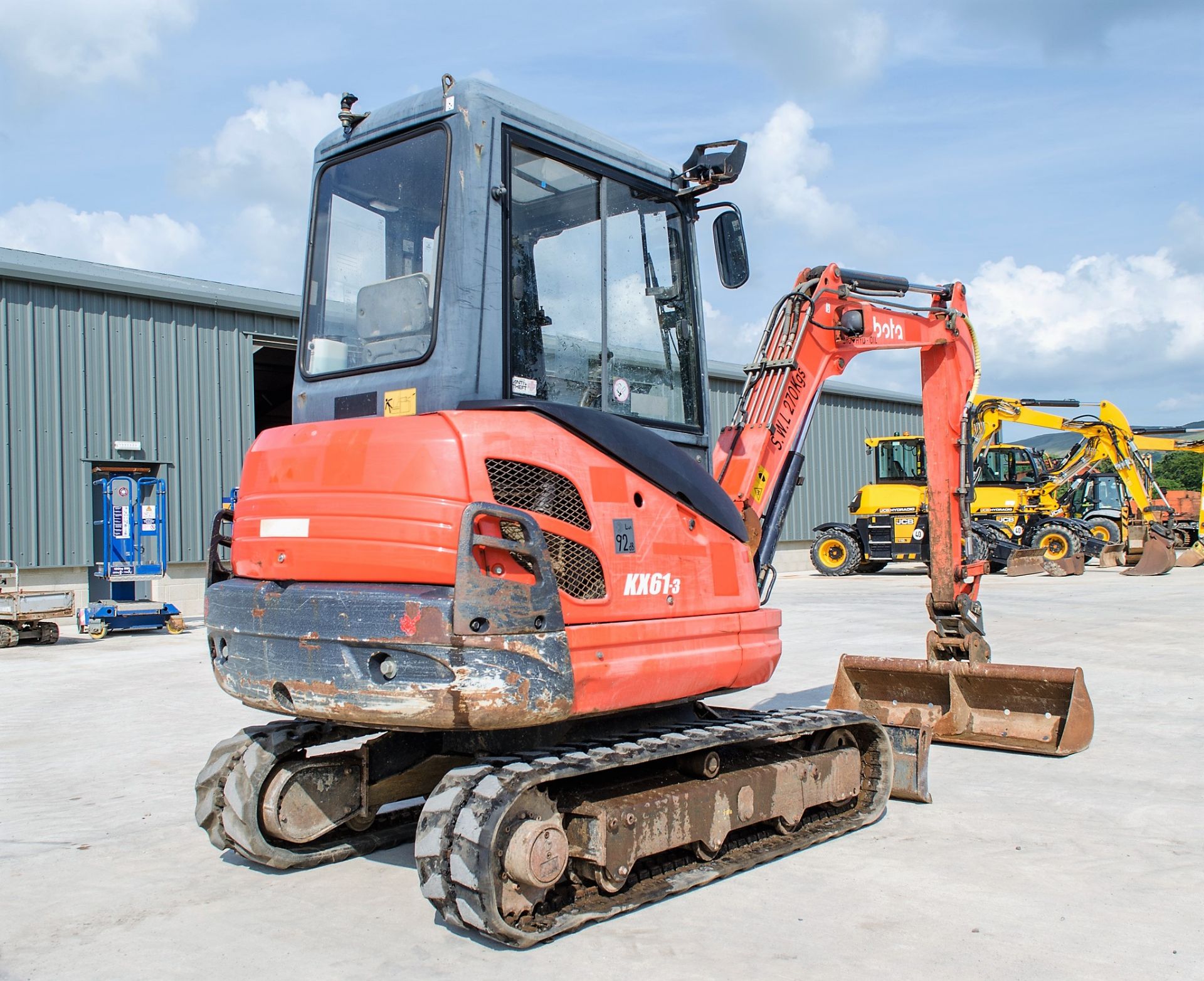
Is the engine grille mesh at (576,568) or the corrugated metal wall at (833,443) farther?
the corrugated metal wall at (833,443)

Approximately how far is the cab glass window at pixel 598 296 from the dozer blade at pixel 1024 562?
19.6 metres

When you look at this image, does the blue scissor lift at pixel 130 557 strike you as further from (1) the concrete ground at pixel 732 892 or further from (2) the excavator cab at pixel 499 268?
(2) the excavator cab at pixel 499 268

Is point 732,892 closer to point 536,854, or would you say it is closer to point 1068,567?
point 536,854

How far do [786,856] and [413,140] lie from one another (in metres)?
3.57

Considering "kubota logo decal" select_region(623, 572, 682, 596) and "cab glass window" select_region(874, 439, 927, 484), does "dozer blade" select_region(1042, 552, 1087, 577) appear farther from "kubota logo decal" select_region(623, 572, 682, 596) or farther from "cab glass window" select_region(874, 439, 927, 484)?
"kubota logo decal" select_region(623, 572, 682, 596)

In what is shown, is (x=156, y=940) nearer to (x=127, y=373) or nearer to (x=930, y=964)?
(x=930, y=964)

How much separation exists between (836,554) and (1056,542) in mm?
4785

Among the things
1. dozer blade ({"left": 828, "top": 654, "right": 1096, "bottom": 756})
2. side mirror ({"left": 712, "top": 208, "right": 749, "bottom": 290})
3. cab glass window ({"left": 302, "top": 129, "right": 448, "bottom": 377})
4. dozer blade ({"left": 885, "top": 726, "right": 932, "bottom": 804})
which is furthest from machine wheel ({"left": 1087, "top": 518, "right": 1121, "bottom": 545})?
cab glass window ({"left": 302, "top": 129, "right": 448, "bottom": 377})

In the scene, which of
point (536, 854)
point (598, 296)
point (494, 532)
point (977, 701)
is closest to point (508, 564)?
point (494, 532)

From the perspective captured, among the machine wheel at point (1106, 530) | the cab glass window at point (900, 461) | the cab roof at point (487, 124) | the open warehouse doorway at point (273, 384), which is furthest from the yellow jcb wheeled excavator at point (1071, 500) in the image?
the cab roof at point (487, 124)

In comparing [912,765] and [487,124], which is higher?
[487,124]

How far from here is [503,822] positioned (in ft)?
13.2

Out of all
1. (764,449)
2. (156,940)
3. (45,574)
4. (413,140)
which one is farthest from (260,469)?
(45,574)

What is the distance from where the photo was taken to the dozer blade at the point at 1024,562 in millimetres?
23203
